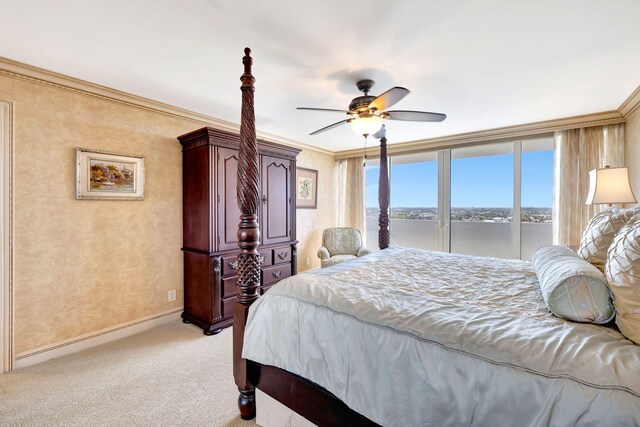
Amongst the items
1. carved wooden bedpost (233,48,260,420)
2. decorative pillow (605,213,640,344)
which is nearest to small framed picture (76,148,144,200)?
carved wooden bedpost (233,48,260,420)

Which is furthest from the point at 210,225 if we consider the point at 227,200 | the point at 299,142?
the point at 299,142

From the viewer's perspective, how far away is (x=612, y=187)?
2.60m

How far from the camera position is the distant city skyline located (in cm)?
397

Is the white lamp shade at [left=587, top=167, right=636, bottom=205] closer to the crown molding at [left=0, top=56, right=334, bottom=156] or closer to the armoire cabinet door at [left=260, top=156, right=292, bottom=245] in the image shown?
the armoire cabinet door at [left=260, top=156, right=292, bottom=245]

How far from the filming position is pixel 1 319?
2186mm

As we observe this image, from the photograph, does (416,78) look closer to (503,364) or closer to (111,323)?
(503,364)

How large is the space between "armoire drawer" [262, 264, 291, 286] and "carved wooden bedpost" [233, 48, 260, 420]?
1827 millimetres

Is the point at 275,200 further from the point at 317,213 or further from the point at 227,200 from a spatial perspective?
the point at 317,213

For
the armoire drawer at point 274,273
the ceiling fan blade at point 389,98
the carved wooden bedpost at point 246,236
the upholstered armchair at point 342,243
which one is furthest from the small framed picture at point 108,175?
the upholstered armchair at point 342,243

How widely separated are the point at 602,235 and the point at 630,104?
261 cm

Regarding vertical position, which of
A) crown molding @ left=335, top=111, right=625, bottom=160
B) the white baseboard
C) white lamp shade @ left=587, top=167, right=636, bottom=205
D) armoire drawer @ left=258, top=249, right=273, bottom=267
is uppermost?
crown molding @ left=335, top=111, right=625, bottom=160

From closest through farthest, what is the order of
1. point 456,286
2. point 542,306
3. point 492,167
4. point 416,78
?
point 542,306
point 456,286
point 416,78
point 492,167

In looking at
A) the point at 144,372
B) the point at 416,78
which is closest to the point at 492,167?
the point at 416,78

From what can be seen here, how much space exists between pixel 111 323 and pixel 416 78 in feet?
12.4
